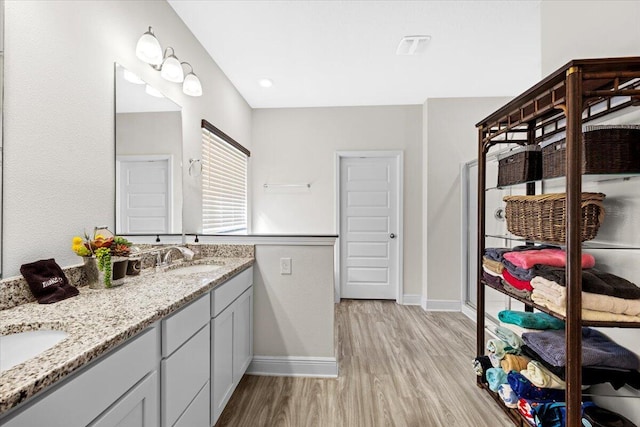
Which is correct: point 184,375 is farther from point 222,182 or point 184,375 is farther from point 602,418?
point 222,182

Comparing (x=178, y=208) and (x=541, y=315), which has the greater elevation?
(x=178, y=208)

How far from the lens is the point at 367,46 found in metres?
2.79

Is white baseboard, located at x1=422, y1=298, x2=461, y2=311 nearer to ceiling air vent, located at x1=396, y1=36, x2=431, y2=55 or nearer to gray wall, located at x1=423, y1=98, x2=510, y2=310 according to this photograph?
gray wall, located at x1=423, y1=98, x2=510, y2=310

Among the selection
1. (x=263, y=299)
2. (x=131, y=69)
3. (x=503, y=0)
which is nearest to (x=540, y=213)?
(x=503, y=0)

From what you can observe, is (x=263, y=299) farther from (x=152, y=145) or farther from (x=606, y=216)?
(x=606, y=216)

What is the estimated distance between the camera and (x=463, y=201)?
3.97 meters

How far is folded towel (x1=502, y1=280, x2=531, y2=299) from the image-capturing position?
1.65m

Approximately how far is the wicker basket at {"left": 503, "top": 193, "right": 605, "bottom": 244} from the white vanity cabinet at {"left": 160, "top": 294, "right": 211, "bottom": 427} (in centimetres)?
169

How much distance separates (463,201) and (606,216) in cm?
249

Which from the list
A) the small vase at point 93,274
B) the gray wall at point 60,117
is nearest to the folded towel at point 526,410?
the small vase at point 93,274

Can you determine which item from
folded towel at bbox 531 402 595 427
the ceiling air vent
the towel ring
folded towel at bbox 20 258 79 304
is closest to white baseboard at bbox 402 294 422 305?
folded towel at bbox 531 402 595 427

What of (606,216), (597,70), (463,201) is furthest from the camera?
(463,201)

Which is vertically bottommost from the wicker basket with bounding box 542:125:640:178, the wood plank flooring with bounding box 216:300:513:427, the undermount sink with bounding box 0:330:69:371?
the wood plank flooring with bounding box 216:300:513:427

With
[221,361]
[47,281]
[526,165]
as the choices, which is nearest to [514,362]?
[526,165]
